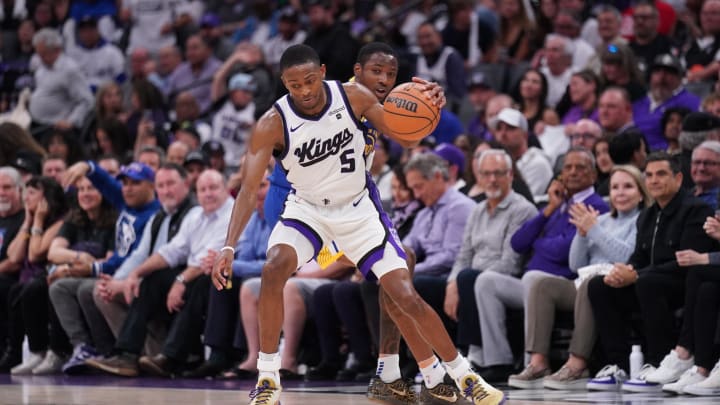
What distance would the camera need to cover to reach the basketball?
625cm

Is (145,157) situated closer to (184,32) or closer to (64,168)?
(64,168)

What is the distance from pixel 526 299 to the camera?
8.26 m

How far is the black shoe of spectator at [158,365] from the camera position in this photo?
31.8 ft

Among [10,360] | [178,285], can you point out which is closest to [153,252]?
[178,285]

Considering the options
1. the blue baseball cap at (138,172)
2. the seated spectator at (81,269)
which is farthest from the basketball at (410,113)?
the seated spectator at (81,269)

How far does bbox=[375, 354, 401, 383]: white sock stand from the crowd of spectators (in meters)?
1.46

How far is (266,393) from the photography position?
20.5 feet

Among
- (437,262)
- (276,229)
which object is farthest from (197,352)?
(276,229)

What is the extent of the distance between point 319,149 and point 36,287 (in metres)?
5.23

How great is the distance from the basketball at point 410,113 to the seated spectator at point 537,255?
2306 mm

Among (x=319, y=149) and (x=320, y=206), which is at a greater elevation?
(x=319, y=149)

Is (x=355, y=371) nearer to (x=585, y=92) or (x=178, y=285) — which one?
(x=178, y=285)

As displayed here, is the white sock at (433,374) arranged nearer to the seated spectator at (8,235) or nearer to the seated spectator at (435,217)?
the seated spectator at (435,217)

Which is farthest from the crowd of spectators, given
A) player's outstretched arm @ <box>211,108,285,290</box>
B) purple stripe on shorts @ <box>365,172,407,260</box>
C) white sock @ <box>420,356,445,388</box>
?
player's outstretched arm @ <box>211,108,285,290</box>
